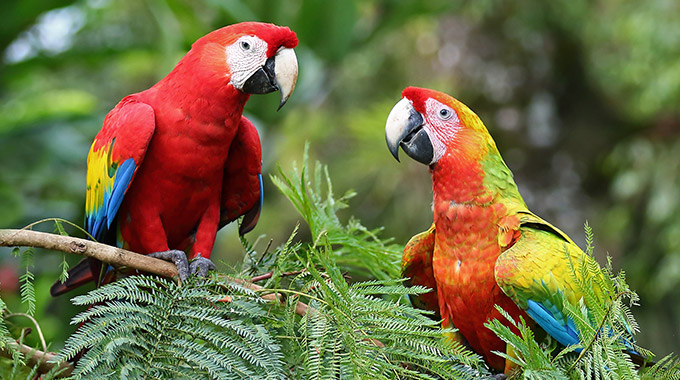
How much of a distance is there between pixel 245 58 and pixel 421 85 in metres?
3.12

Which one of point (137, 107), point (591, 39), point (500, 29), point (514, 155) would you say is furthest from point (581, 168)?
point (137, 107)

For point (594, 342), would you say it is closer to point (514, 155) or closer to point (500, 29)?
point (514, 155)

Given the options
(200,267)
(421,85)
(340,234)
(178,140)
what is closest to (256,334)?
(200,267)

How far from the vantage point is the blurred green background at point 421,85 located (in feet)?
9.73

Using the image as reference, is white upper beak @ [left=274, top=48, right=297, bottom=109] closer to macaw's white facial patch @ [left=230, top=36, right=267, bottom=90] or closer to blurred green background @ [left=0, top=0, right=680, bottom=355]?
macaw's white facial patch @ [left=230, top=36, right=267, bottom=90]

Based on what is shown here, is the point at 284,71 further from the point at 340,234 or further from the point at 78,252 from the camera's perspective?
the point at 78,252

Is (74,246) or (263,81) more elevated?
(263,81)

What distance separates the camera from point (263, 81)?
4.00ft

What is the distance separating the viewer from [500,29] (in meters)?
4.29

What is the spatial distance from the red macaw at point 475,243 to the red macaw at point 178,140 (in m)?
0.32

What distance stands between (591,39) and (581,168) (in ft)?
2.95

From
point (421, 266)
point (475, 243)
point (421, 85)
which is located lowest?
point (421, 85)

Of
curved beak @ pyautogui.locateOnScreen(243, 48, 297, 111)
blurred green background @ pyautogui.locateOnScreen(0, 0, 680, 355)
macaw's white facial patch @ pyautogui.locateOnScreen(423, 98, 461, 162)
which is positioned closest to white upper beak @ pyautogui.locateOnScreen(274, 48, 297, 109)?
curved beak @ pyautogui.locateOnScreen(243, 48, 297, 111)

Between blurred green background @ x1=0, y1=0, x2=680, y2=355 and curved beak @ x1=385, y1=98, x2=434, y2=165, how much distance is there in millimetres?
1697
